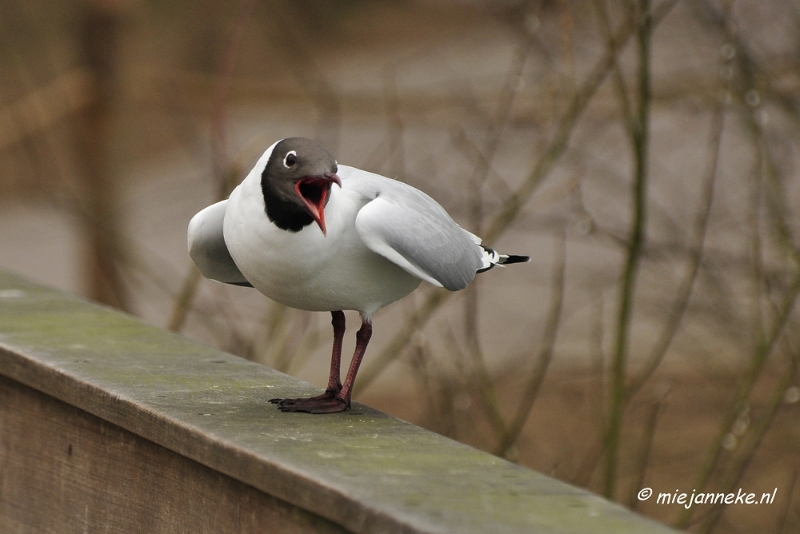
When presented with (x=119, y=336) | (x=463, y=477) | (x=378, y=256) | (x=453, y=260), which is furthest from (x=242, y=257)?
(x=119, y=336)

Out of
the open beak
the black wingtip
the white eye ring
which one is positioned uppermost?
the white eye ring

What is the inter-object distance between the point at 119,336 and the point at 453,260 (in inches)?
37.6

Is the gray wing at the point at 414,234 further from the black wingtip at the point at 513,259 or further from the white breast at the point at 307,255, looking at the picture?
the black wingtip at the point at 513,259

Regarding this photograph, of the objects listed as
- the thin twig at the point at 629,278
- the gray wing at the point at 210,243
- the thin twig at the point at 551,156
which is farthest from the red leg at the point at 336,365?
the thin twig at the point at 551,156

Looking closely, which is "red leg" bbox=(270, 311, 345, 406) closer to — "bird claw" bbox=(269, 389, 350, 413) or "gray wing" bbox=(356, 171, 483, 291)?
"bird claw" bbox=(269, 389, 350, 413)

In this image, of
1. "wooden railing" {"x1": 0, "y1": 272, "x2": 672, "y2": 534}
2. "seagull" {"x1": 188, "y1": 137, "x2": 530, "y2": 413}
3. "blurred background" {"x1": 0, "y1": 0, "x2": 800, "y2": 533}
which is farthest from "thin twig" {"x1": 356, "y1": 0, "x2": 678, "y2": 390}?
"seagull" {"x1": 188, "y1": 137, "x2": 530, "y2": 413}

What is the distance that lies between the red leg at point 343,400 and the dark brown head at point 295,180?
31 cm

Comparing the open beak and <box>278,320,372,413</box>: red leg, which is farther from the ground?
the open beak

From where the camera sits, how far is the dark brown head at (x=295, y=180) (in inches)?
68.6

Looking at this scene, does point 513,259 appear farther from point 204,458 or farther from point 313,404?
point 204,458

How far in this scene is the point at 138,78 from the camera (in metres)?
5.26

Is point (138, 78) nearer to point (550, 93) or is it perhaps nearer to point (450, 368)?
point (450, 368)

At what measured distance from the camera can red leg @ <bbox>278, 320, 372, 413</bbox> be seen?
201cm

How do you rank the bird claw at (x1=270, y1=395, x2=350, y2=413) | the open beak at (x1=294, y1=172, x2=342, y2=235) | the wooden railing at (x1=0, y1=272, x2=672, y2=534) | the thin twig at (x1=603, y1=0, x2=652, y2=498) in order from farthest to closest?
the thin twig at (x1=603, y1=0, x2=652, y2=498)
the bird claw at (x1=270, y1=395, x2=350, y2=413)
the open beak at (x1=294, y1=172, x2=342, y2=235)
the wooden railing at (x1=0, y1=272, x2=672, y2=534)
